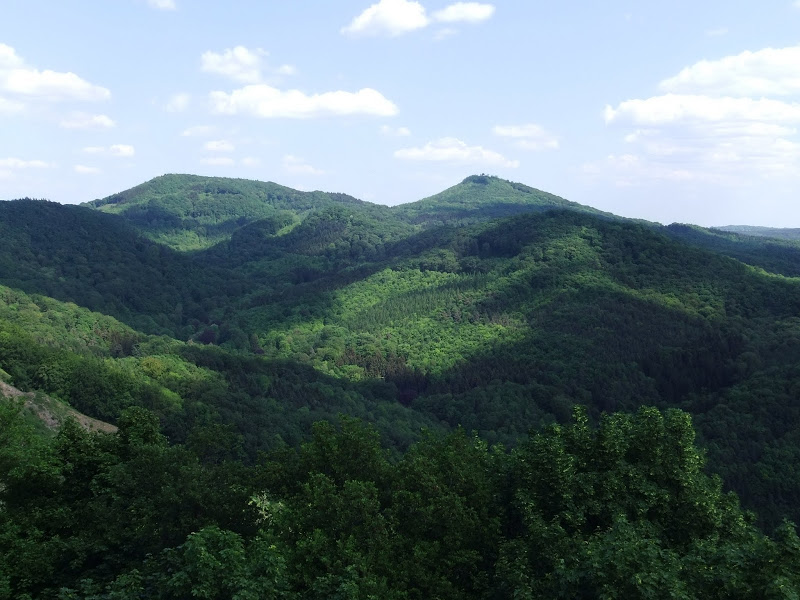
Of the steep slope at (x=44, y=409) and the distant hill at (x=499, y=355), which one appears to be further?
the distant hill at (x=499, y=355)

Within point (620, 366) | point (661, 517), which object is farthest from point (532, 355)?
point (661, 517)

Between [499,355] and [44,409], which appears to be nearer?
[44,409]

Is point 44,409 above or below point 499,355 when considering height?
above

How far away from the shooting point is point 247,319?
648 ft

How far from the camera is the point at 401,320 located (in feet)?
603

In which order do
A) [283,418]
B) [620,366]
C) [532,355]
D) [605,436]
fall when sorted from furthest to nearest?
[532,355], [620,366], [283,418], [605,436]

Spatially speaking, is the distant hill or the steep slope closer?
the steep slope

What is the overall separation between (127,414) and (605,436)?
876 inches

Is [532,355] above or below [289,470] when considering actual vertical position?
below

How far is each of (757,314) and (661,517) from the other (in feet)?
444

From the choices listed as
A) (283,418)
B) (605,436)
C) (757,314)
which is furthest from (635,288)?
(605,436)

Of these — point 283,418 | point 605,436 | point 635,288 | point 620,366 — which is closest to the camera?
point 605,436

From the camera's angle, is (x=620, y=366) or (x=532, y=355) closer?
(x=620, y=366)

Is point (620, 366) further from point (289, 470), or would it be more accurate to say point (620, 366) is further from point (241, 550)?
point (241, 550)
